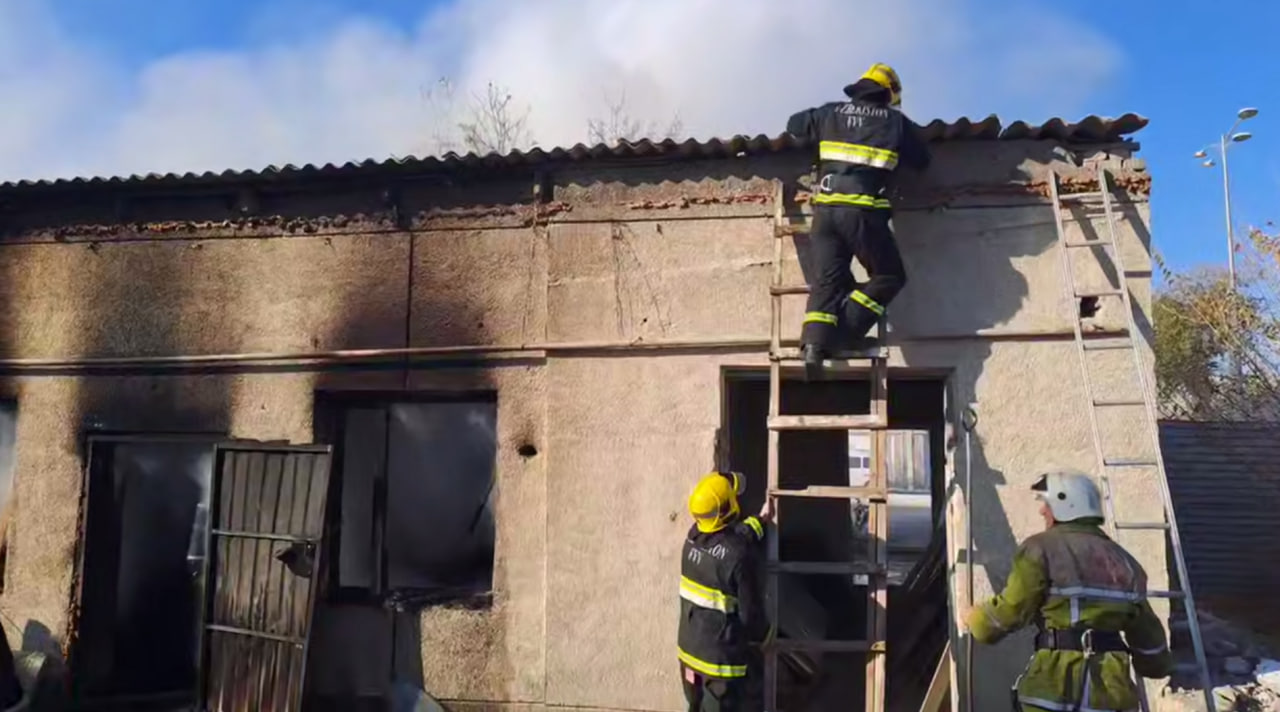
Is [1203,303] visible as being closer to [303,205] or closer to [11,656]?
[303,205]

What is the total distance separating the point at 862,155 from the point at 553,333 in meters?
2.20

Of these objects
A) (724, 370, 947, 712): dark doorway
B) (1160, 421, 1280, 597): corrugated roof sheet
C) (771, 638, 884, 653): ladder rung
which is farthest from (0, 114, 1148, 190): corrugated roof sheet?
(1160, 421, 1280, 597): corrugated roof sheet

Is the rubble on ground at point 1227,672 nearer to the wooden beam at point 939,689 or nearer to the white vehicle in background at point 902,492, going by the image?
the wooden beam at point 939,689

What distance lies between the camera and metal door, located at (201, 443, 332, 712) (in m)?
6.24

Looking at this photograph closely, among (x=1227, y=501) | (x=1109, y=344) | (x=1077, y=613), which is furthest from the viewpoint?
(x=1227, y=501)

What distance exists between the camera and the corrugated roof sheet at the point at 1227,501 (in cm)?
820

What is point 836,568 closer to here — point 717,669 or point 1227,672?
point 717,669

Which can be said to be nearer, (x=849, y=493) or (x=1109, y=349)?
(x=849, y=493)

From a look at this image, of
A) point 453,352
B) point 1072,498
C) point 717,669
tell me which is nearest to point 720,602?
point 717,669

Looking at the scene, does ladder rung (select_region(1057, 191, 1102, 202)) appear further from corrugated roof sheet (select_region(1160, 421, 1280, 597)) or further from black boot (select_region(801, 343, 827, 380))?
corrugated roof sheet (select_region(1160, 421, 1280, 597))

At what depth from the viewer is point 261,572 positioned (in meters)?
6.46

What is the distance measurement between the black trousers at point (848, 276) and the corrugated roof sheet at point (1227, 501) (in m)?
4.78

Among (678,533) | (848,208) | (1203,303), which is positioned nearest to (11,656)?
(678,533)

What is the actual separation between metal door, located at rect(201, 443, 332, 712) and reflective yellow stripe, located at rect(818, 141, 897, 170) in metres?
3.60
